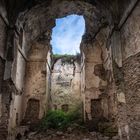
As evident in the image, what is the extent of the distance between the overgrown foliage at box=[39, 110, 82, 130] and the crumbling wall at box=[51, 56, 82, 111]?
6.60ft

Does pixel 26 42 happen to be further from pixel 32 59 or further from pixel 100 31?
pixel 100 31

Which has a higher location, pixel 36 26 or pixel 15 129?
pixel 36 26

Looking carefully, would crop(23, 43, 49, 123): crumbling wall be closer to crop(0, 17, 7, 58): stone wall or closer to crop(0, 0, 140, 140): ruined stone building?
crop(0, 0, 140, 140): ruined stone building

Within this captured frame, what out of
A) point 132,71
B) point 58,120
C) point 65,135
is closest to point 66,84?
point 58,120

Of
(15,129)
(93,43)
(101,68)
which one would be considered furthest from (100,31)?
(15,129)

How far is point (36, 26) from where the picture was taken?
40.0 ft

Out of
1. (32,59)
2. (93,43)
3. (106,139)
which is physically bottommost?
(106,139)

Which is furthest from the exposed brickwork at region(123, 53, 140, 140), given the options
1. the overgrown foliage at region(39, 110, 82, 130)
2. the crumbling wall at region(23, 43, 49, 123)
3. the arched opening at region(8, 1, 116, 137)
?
the crumbling wall at region(23, 43, 49, 123)

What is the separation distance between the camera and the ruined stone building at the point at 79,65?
25.9ft

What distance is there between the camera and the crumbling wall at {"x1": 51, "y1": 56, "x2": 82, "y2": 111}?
16.0m

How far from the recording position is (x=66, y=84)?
16562 millimetres

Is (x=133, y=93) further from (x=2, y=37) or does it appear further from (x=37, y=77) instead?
(x=37, y=77)

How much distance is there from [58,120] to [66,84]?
4238mm

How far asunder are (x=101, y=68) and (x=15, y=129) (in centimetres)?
577
